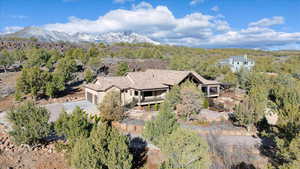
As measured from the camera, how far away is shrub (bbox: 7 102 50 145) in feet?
46.5

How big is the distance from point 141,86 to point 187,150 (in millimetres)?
17592

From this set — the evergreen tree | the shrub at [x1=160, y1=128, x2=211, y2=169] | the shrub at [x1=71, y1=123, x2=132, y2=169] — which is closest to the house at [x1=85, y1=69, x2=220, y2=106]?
the shrub at [x1=71, y1=123, x2=132, y2=169]

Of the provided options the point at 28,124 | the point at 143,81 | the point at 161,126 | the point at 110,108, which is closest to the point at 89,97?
the point at 143,81

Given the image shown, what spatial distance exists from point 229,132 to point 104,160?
1246 cm

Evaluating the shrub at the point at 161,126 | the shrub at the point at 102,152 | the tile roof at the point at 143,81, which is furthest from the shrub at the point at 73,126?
the tile roof at the point at 143,81

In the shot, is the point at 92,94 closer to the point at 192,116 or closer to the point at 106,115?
the point at 106,115

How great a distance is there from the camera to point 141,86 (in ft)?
86.2

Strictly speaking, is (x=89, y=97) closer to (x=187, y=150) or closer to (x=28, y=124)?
(x=28, y=124)

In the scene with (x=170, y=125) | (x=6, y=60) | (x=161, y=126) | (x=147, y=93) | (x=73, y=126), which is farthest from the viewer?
(x=6, y=60)

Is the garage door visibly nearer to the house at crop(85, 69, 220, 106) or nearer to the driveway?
the house at crop(85, 69, 220, 106)

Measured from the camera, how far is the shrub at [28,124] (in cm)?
1417

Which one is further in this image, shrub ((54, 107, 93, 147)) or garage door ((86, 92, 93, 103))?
garage door ((86, 92, 93, 103))

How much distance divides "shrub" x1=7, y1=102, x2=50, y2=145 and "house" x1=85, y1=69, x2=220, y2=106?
36.0ft

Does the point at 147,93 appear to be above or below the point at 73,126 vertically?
above
